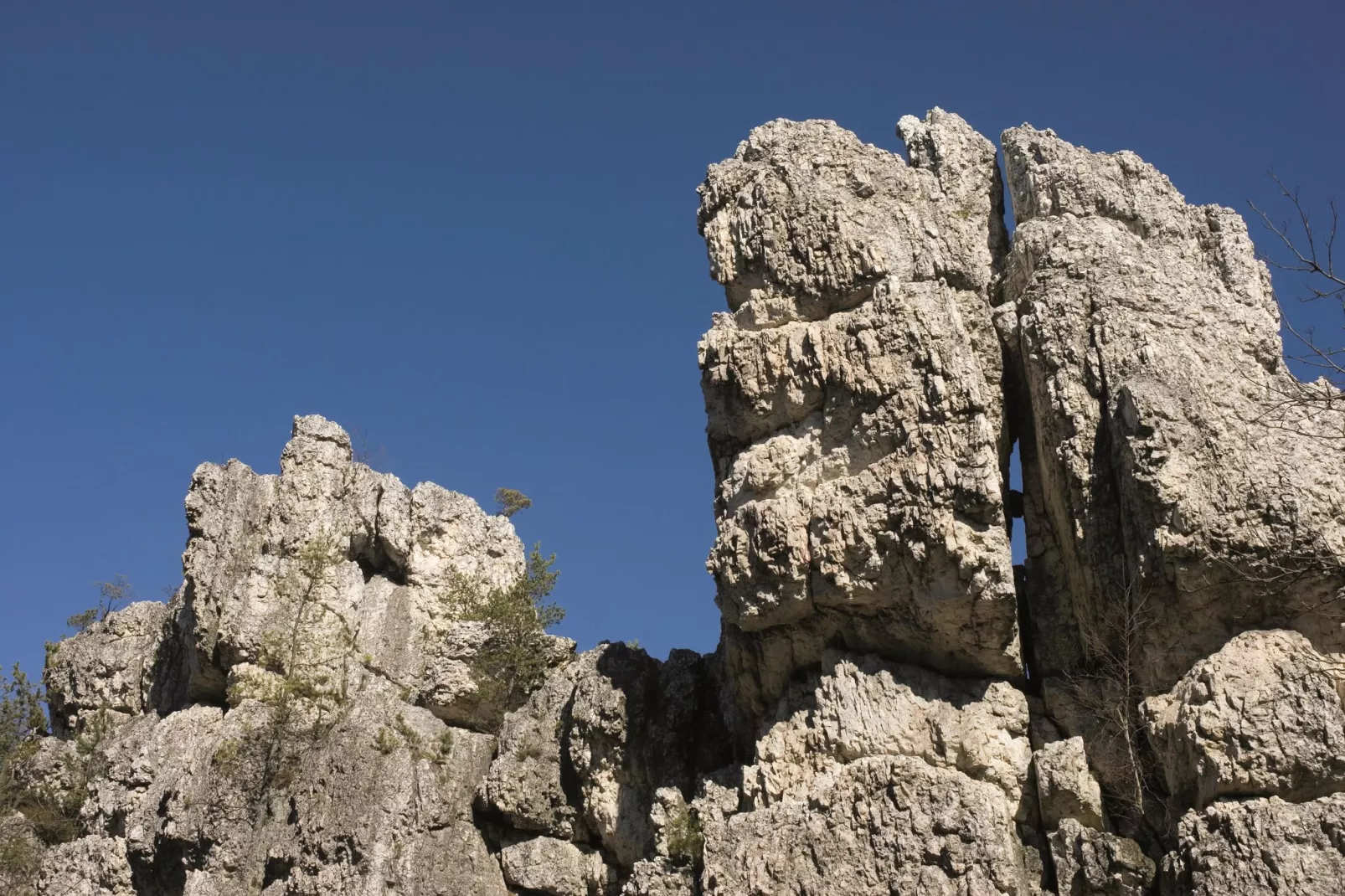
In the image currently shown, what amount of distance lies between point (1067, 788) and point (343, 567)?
1727 cm

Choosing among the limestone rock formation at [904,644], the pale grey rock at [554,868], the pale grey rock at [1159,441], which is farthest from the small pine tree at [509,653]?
the pale grey rock at [1159,441]

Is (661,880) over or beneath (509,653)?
beneath

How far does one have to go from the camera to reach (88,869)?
1113 inches

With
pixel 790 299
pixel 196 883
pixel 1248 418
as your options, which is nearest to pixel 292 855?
pixel 196 883

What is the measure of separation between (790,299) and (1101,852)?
10.3 m

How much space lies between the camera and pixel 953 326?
70.9ft

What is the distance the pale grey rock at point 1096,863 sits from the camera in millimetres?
18250

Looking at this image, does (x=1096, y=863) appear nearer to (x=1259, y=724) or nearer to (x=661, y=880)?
(x=1259, y=724)

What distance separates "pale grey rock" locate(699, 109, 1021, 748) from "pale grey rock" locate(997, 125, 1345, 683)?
104 centimetres

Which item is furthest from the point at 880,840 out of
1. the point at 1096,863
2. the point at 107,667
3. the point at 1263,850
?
the point at 107,667

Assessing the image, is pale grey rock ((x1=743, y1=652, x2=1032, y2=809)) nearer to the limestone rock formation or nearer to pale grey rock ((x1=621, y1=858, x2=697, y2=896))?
the limestone rock formation

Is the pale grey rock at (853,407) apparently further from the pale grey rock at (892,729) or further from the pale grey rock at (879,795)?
the pale grey rock at (879,795)

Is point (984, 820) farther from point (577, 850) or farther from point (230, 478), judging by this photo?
point (230, 478)

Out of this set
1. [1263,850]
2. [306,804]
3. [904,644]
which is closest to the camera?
[1263,850]
